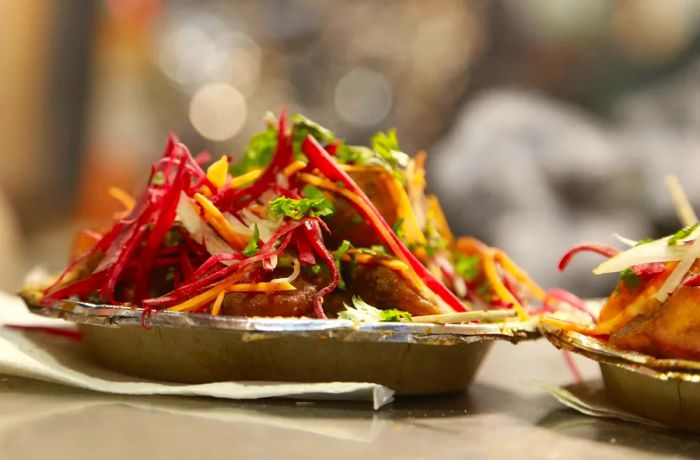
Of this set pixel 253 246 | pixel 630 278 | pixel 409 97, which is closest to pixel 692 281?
pixel 630 278

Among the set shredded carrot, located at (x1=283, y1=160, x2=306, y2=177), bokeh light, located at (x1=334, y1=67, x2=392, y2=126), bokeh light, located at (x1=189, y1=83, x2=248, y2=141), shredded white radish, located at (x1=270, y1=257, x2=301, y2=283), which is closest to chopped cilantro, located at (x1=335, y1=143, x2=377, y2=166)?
shredded carrot, located at (x1=283, y1=160, x2=306, y2=177)

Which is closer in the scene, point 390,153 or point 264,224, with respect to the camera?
point 264,224

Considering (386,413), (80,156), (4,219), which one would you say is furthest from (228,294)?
(80,156)

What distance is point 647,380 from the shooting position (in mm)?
1324

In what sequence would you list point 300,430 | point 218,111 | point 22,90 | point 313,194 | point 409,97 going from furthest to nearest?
point 22,90 → point 218,111 → point 409,97 → point 313,194 → point 300,430

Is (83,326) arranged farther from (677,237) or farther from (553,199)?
(553,199)

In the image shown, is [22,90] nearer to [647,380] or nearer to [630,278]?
[630,278]

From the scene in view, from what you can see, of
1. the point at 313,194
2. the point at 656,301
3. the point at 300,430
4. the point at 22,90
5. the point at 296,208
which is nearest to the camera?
the point at 300,430

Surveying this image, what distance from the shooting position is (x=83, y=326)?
1573 mm

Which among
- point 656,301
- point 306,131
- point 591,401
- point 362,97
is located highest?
point 306,131

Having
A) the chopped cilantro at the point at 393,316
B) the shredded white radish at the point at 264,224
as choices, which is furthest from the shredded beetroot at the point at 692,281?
the shredded white radish at the point at 264,224

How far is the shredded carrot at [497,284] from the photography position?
1.64 metres

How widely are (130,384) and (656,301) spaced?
913 mm

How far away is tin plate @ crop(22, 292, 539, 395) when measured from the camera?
1.33 meters
